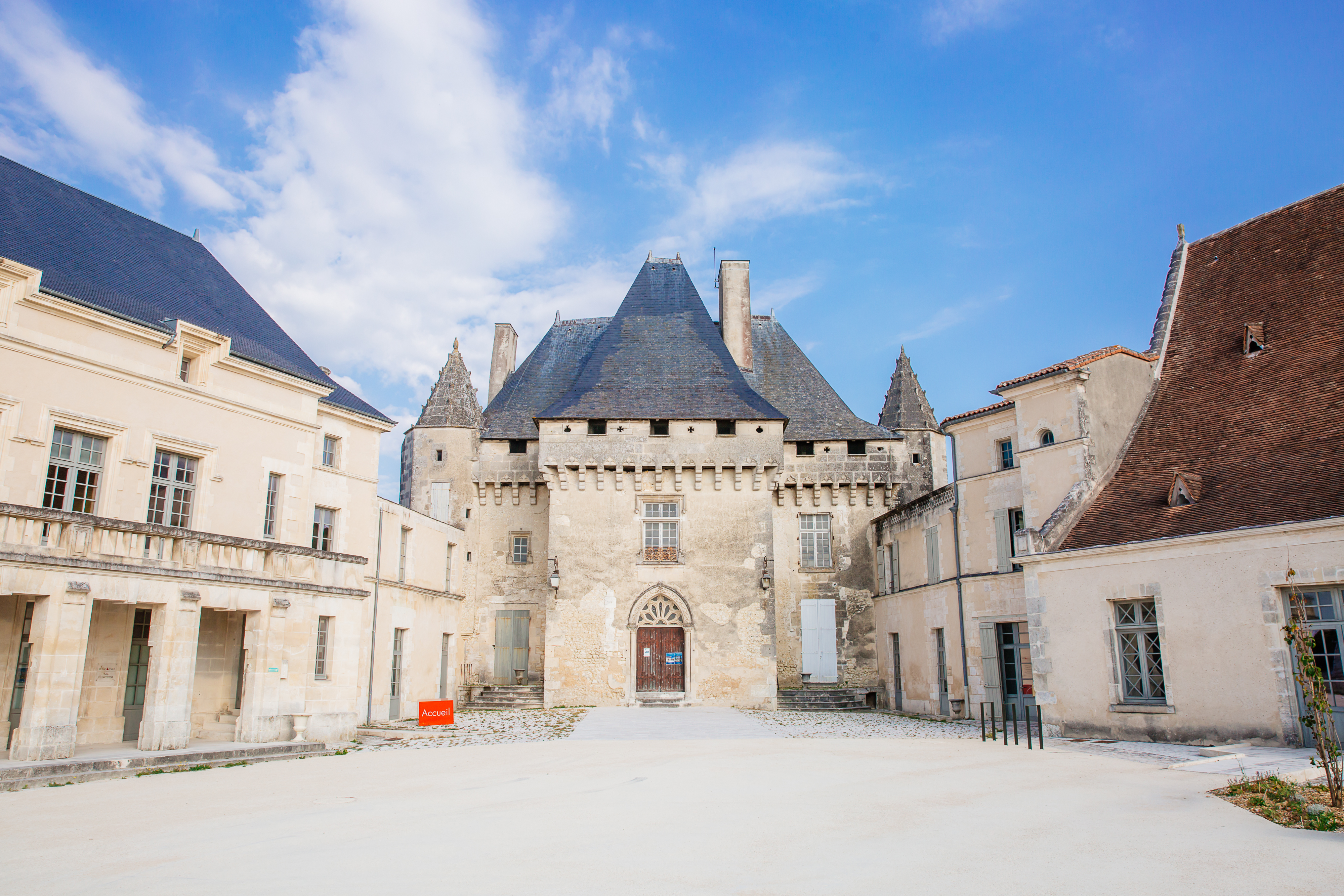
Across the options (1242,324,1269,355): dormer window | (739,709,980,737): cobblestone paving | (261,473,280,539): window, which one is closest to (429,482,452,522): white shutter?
(261,473,280,539): window

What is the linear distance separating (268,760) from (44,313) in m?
7.00

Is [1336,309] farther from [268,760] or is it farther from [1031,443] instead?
[268,760]

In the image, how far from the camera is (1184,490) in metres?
13.1

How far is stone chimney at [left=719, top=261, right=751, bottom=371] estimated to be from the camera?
28.0 m

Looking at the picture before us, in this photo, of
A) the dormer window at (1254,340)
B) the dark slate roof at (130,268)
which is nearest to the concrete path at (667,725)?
the dark slate roof at (130,268)

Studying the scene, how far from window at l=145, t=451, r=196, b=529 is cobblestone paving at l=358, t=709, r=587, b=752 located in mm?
4725

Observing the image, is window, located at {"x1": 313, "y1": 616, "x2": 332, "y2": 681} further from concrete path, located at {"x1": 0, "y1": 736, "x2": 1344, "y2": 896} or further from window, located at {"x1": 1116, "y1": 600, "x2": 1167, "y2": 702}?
window, located at {"x1": 1116, "y1": 600, "x2": 1167, "y2": 702}

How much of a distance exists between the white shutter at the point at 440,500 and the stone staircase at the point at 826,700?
34.4 feet

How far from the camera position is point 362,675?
18547 mm

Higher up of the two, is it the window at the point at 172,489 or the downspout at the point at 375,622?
the window at the point at 172,489

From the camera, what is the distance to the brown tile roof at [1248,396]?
39.9ft

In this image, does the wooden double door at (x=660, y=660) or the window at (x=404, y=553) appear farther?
the wooden double door at (x=660, y=660)

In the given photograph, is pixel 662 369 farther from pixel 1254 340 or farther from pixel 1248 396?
pixel 1248 396

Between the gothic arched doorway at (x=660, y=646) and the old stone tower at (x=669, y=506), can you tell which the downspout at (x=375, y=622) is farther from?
the gothic arched doorway at (x=660, y=646)
